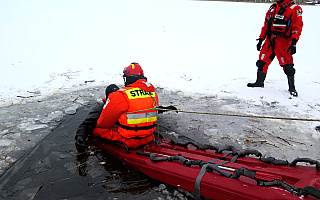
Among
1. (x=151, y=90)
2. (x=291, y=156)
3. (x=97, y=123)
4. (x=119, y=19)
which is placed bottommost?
(x=291, y=156)

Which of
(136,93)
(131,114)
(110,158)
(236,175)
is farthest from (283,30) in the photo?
(110,158)

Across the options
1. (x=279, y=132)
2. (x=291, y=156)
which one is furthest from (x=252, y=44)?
(x=291, y=156)

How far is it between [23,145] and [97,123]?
4.53ft

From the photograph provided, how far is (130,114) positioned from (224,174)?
1442 millimetres

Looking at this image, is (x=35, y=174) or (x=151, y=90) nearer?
(x=35, y=174)

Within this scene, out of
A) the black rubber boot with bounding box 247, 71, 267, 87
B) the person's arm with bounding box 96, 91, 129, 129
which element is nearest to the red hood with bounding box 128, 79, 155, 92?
the person's arm with bounding box 96, 91, 129, 129

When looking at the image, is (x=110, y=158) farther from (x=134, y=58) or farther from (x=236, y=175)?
(x=134, y=58)

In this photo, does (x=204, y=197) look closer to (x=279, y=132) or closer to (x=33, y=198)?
(x=33, y=198)

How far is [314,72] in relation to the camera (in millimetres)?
7586

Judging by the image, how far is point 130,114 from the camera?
326 cm

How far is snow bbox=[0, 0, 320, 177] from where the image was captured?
17.2 ft

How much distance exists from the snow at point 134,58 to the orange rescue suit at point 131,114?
140 centimetres

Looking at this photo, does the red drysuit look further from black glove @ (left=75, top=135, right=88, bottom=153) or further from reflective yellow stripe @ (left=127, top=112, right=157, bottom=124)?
black glove @ (left=75, top=135, right=88, bottom=153)

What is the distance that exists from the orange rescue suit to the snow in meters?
1.40
